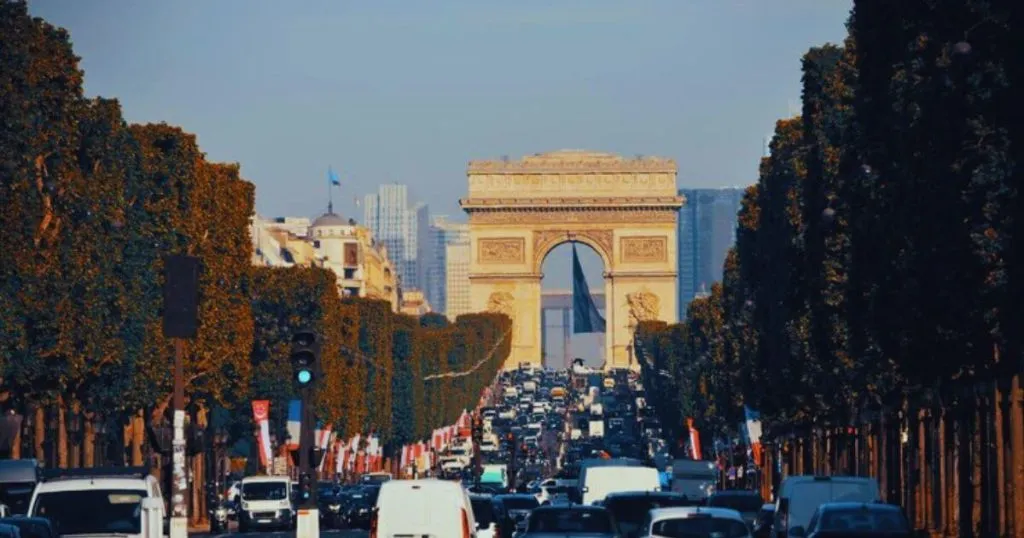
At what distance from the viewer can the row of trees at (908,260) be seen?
4225cm

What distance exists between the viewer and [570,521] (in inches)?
1578

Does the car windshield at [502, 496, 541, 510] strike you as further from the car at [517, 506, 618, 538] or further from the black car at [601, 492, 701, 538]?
the car at [517, 506, 618, 538]

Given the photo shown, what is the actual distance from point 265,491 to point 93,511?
3919 centimetres

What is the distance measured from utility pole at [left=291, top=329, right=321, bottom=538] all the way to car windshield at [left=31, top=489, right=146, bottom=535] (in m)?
3.71

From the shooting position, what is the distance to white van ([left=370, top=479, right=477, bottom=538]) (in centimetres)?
3759

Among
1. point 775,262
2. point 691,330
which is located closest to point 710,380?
point 691,330

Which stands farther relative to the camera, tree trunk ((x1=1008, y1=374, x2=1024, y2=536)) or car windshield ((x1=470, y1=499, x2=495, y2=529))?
car windshield ((x1=470, y1=499, x2=495, y2=529))

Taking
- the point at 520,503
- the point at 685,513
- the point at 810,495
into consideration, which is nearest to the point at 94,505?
the point at 685,513

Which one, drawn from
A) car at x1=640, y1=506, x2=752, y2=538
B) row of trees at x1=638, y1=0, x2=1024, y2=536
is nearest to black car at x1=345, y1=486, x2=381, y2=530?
row of trees at x1=638, y1=0, x2=1024, y2=536

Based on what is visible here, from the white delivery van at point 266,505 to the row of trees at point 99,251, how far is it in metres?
3.45

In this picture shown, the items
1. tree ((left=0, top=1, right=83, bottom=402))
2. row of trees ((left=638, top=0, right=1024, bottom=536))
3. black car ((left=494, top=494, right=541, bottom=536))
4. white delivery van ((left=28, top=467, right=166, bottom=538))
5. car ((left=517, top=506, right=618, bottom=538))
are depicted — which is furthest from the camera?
tree ((left=0, top=1, right=83, bottom=402))

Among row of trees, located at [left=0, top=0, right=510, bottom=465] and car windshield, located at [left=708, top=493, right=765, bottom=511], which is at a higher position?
row of trees, located at [left=0, top=0, right=510, bottom=465]

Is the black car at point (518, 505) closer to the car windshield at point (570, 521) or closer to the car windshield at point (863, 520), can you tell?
the car windshield at point (570, 521)

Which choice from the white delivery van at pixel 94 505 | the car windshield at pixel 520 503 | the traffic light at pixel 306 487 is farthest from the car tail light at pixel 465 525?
the car windshield at pixel 520 503
